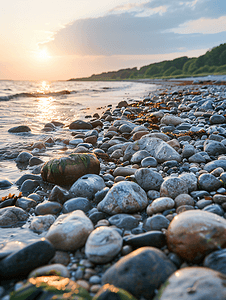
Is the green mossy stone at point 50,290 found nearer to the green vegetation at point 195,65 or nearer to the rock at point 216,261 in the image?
the rock at point 216,261

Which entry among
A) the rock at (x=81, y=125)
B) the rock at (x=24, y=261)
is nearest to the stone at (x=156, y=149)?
the rock at (x=24, y=261)

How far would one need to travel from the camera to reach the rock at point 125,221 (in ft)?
6.67

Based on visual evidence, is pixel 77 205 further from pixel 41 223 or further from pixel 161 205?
pixel 161 205

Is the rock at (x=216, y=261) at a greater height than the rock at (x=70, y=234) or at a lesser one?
greater

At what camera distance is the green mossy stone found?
1.27 meters

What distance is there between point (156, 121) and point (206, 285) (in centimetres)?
574

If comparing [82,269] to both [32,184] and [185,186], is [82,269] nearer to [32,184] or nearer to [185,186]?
[185,186]

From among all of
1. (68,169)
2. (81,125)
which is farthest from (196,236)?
(81,125)

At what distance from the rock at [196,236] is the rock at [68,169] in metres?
1.69

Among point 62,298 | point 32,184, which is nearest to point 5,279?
point 62,298

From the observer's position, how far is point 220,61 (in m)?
60.9

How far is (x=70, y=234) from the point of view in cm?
179

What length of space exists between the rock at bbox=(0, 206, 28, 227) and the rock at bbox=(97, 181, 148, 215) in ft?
2.76

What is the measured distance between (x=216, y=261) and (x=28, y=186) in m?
2.47
